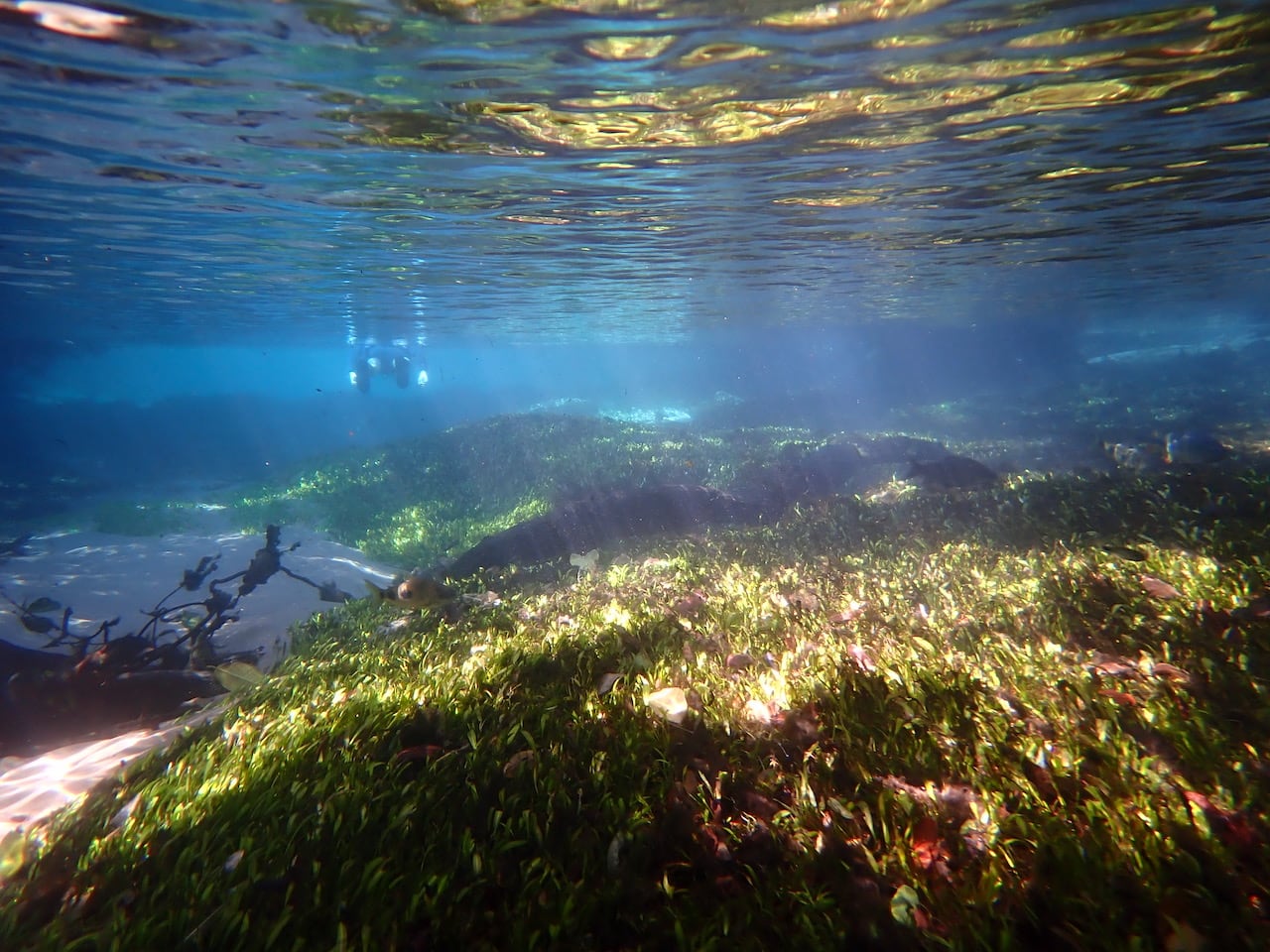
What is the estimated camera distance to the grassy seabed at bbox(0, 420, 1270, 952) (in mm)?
2953

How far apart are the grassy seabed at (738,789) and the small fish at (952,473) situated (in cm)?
683

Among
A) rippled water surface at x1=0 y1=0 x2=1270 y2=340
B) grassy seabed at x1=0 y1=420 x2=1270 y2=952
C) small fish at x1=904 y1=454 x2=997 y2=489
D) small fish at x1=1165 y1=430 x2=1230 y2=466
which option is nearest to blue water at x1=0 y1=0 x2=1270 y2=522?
rippled water surface at x1=0 y1=0 x2=1270 y2=340

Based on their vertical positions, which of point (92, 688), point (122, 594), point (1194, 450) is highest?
point (1194, 450)

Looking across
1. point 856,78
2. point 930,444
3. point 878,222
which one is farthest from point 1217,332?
point 856,78

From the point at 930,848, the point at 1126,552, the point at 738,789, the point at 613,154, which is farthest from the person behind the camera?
the point at 613,154

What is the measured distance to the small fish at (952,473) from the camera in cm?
1447

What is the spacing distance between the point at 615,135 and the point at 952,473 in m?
12.3

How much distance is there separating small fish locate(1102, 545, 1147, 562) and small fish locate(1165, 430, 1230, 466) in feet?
23.7

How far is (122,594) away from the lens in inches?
489

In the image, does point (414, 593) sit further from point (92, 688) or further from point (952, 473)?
point (952, 473)

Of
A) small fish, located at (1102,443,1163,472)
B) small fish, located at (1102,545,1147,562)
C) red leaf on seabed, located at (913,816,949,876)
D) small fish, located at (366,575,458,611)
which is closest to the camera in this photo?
red leaf on seabed, located at (913,816,949,876)

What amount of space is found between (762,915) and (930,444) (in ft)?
80.5

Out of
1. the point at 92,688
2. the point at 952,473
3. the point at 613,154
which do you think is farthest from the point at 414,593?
the point at 952,473

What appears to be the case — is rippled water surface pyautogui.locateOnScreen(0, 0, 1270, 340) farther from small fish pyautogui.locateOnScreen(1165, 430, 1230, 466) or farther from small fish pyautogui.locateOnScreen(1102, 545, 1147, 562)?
small fish pyautogui.locateOnScreen(1102, 545, 1147, 562)
